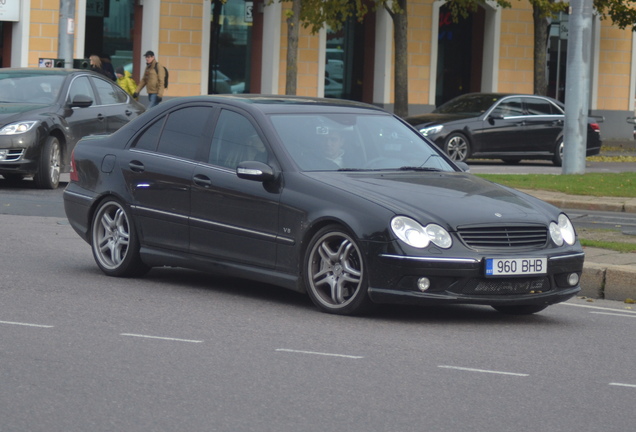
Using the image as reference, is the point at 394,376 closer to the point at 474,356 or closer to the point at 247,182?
the point at 474,356

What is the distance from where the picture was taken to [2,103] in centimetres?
1703

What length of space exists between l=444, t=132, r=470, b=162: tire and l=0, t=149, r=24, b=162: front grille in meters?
11.1

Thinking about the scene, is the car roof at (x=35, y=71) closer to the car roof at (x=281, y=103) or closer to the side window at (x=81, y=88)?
the side window at (x=81, y=88)

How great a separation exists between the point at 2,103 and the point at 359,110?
8.60 meters

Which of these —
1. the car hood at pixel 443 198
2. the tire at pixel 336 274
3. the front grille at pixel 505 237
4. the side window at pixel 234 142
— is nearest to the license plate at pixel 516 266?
→ the front grille at pixel 505 237

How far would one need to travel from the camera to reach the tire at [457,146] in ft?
84.5

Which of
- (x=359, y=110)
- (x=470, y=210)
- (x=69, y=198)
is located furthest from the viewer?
(x=69, y=198)

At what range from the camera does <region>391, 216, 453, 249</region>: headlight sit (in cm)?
803

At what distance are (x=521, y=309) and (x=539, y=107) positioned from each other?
18944 mm

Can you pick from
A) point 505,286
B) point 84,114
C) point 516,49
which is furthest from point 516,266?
point 516,49

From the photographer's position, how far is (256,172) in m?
8.68

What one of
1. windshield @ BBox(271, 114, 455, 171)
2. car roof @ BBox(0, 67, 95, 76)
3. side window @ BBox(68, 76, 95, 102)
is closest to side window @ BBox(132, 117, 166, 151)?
windshield @ BBox(271, 114, 455, 171)

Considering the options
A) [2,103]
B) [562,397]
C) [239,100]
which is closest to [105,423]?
[562,397]

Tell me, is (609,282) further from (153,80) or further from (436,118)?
(153,80)
